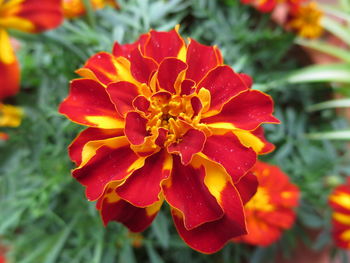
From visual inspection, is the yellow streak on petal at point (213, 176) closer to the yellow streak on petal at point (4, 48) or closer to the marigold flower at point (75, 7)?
the yellow streak on petal at point (4, 48)

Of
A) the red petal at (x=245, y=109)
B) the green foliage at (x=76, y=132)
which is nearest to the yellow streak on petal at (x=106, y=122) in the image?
the red petal at (x=245, y=109)

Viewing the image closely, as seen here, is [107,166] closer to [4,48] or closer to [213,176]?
[213,176]

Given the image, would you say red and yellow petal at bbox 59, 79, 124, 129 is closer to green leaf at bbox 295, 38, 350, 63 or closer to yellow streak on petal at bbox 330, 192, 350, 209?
yellow streak on petal at bbox 330, 192, 350, 209

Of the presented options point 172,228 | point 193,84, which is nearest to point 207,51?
point 193,84

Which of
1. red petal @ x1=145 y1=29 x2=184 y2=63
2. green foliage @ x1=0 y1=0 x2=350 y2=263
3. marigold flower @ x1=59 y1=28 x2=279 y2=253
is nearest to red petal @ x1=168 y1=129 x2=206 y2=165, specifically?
marigold flower @ x1=59 y1=28 x2=279 y2=253

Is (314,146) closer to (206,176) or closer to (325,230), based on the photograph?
(325,230)

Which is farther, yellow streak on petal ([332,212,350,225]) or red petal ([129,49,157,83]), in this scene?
yellow streak on petal ([332,212,350,225])

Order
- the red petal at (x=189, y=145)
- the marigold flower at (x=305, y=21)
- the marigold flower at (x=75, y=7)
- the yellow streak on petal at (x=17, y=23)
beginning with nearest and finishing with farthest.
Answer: the red petal at (x=189, y=145) → the yellow streak on petal at (x=17, y=23) → the marigold flower at (x=75, y=7) → the marigold flower at (x=305, y=21)
